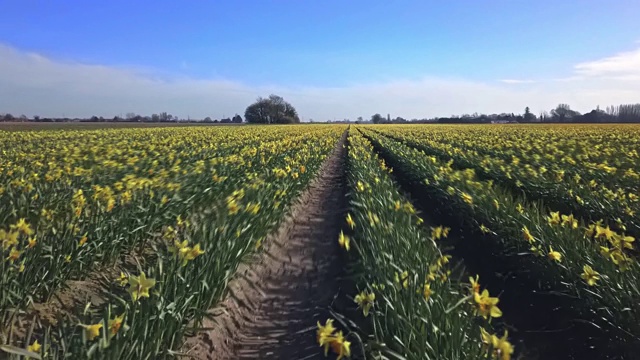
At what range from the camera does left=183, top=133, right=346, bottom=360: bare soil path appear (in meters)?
3.58

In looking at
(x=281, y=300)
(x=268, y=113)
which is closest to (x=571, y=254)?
(x=281, y=300)

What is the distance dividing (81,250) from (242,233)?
1.51 m

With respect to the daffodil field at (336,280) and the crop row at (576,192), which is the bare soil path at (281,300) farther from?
the crop row at (576,192)

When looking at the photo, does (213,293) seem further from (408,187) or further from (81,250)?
(408,187)

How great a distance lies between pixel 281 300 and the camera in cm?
468

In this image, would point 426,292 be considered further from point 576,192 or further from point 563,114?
point 563,114

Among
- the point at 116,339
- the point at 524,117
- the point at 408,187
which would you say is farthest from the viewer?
the point at 524,117

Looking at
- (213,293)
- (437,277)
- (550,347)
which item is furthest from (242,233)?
(550,347)

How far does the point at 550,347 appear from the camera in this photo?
3795mm

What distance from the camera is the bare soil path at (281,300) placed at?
358 cm

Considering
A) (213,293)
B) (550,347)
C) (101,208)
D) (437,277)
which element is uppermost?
(101,208)

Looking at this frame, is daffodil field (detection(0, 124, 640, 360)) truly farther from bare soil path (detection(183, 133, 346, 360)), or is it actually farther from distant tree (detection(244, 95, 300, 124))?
distant tree (detection(244, 95, 300, 124))

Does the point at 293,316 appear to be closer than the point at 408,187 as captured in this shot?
Yes

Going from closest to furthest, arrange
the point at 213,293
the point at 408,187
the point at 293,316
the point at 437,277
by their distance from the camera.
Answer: the point at 437,277 < the point at 213,293 < the point at 293,316 < the point at 408,187
